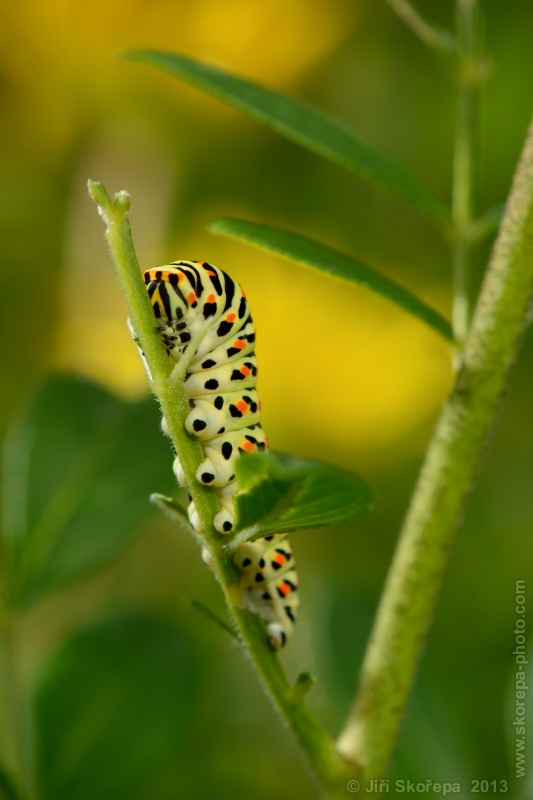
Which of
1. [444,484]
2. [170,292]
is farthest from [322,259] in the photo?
[444,484]

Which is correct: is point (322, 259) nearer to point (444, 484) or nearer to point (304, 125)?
point (304, 125)

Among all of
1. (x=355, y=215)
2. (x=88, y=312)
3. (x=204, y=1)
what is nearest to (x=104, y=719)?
(x=88, y=312)

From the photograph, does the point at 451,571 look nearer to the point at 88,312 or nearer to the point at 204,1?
the point at 88,312

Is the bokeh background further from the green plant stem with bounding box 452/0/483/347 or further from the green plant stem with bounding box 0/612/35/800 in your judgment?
the green plant stem with bounding box 452/0/483/347

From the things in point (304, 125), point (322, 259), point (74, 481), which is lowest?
point (74, 481)

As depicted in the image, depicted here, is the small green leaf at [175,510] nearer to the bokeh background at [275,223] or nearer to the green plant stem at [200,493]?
the green plant stem at [200,493]

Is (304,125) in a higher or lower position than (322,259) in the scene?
higher

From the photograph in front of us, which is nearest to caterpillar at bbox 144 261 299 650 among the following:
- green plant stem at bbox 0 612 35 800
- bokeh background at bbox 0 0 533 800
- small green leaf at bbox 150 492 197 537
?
small green leaf at bbox 150 492 197 537
